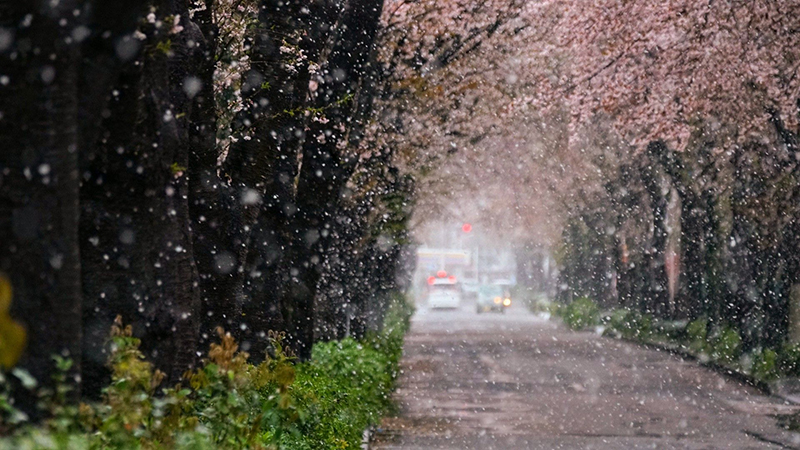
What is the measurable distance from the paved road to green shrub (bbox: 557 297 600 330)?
1828 centimetres

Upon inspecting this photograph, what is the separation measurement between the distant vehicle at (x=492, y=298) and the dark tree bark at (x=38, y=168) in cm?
8218

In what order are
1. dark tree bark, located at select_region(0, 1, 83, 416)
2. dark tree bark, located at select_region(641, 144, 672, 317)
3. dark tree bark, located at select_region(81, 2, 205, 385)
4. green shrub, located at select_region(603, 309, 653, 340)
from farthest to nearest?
green shrub, located at select_region(603, 309, 653, 340) → dark tree bark, located at select_region(641, 144, 672, 317) → dark tree bark, located at select_region(81, 2, 205, 385) → dark tree bark, located at select_region(0, 1, 83, 416)

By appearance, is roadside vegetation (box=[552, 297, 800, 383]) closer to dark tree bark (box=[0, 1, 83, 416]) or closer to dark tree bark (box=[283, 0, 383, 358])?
dark tree bark (box=[283, 0, 383, 358])

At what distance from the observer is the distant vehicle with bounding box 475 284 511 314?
284 feet

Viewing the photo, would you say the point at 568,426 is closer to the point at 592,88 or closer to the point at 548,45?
the point at 592,88

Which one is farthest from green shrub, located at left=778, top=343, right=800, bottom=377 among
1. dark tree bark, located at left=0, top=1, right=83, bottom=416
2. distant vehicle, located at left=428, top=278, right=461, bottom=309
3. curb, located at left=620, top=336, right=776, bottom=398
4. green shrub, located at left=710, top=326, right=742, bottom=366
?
distant vehicle, located at left=428, top=278, right=461, bottom=309

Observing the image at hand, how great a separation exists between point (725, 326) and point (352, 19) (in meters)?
20.8

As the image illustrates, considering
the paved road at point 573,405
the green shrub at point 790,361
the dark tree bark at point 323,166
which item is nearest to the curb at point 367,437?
the paved road at point 573,405

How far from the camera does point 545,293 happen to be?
89938mm

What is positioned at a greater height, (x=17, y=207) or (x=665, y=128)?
(x=665, y=128)

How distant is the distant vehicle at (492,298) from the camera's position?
8669 centimetres

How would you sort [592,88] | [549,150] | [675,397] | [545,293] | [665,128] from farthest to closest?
[545,293]
[549,150]
[592,88]
[665,128]
[675,397]

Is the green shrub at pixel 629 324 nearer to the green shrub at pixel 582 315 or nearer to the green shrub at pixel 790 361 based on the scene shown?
the green shrub at pixel 582 315

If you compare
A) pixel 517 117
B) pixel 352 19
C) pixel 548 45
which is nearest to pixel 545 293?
pixel 517 117
